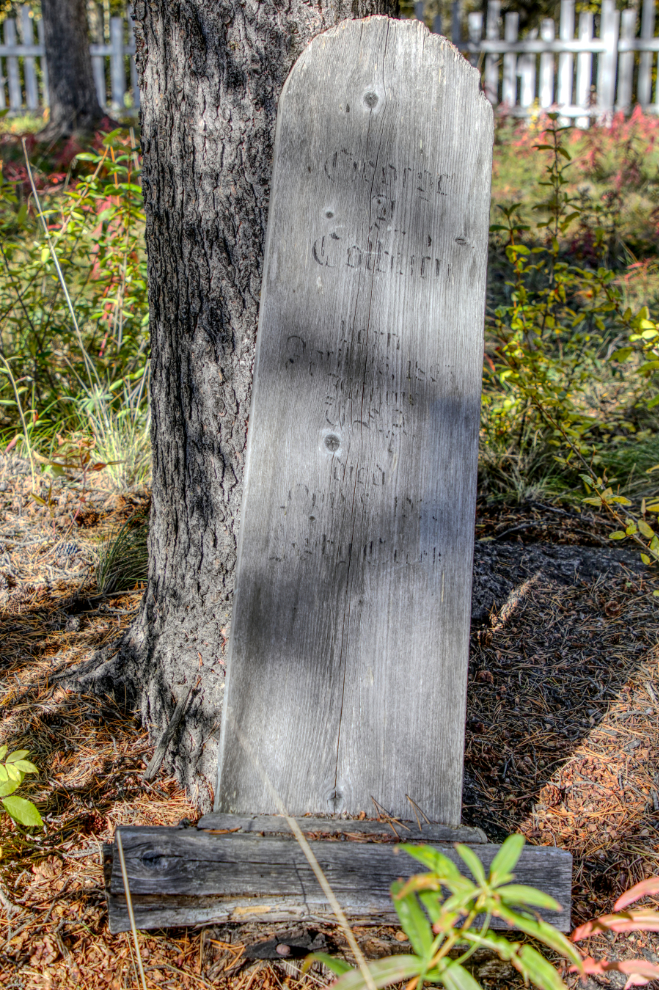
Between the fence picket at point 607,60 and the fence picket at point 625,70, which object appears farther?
the fence picket at point 625,70

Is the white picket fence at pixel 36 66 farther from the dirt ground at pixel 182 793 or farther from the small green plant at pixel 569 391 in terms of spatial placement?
the dirt ground at pixel 182 793

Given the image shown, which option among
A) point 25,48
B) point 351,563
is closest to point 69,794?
point 351,563

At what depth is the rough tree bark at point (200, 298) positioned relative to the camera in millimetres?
1477

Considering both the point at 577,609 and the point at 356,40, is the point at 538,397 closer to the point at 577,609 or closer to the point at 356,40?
the point at 577,609

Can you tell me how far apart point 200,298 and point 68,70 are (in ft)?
32.4

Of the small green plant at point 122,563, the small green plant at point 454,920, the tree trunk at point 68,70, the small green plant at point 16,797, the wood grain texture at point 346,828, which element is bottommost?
the small green plant at point 122,563

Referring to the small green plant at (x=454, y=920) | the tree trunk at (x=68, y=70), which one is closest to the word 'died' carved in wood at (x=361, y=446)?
the small green plant at (x=454, y=920)

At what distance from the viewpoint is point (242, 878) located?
4.00 feet

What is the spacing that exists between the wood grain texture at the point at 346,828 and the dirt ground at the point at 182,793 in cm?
16

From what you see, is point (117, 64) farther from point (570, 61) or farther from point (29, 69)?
point (570, 61)

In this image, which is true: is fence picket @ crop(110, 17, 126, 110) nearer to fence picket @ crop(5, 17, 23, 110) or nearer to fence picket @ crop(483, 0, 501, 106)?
fence picket @ crop(5, 17, 23, 110)

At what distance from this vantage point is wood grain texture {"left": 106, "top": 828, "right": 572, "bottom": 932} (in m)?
1.20

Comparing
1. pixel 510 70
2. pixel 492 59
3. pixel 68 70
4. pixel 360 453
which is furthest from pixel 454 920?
pixel 492 59

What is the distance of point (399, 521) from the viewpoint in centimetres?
140
